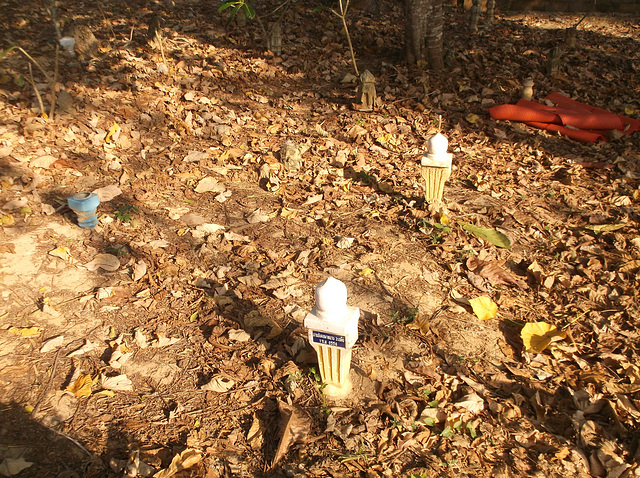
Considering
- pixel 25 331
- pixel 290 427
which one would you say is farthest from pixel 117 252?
pixel 290 427

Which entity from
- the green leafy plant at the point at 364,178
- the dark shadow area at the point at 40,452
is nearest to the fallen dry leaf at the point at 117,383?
the dark shadow area at the point at 40,452

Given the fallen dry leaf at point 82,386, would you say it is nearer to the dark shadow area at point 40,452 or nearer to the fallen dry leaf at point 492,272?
the dark shadow area at point 40,452

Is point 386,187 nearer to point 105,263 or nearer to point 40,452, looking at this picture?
point 105,263

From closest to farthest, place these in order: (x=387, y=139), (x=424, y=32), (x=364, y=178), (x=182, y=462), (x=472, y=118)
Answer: (x=182, y=462) < (x=364, y=178) < (x=387, y=139) < (x=472, y=118) < (x=424, y=32)

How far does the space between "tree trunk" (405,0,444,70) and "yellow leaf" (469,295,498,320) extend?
4.69m

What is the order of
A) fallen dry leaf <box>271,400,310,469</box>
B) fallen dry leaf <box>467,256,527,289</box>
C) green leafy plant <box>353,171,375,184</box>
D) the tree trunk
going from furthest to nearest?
the tree trunk, green leafy plant <box>353,171,375,184</box>, fallen dry leaf <box>467,256,527,289</box>, fallen dry leaf <box>271,400,310,469</box>

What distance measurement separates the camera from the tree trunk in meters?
6.73

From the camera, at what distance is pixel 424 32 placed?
22.9ft

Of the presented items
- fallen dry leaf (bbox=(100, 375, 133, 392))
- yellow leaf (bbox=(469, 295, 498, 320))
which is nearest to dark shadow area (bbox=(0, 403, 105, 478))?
fallen dry leaf (bbox=(100, 375, 133, 392))

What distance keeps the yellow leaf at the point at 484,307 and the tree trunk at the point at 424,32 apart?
4686 mm

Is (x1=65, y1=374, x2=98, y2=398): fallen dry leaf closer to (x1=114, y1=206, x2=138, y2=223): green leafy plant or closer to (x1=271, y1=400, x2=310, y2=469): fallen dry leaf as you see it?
(x1=271, y1=400, x2=310, y2=469): fallen dry leaf

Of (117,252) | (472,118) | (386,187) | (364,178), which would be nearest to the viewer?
(117,252)

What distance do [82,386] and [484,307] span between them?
2550 mm

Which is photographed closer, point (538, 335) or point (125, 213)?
point (538, 335)
